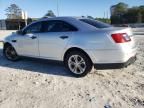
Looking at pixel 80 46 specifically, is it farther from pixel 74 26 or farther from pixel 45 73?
pixel 45 73

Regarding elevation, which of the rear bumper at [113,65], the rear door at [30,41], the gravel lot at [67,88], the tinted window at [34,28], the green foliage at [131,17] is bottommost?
the gravel lot at [67,88]

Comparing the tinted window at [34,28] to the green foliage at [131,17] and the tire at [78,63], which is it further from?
the green foliage at [131,17]

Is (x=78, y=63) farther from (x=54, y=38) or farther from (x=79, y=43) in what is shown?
(x=54, y=38)

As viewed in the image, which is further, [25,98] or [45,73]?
[45,73]

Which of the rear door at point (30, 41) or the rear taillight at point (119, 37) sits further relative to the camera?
the rear door at point (30, 41)

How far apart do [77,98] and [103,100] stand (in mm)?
519

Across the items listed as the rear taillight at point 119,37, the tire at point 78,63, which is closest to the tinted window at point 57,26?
the tire at point 78,63

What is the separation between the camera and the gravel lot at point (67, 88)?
4.43m

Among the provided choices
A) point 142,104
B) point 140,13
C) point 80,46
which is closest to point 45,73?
point 80,46

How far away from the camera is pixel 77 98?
15.3 ft

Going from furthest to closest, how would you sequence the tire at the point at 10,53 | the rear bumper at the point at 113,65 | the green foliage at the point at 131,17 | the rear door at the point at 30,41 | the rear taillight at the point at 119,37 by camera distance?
the green foliage at the point at 131,17 → the tire at the point at 10,53 → the rear door at the point at 30,41 → the rear bumper at the point at 113,65 → the rear taillight at the point at 119,37

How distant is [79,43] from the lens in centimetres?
595

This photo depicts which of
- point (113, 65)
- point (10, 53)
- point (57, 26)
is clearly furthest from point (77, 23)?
point (10, 53)

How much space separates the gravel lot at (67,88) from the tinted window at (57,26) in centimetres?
120
